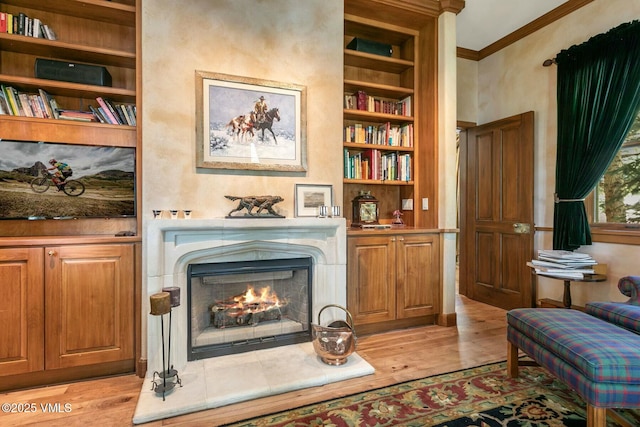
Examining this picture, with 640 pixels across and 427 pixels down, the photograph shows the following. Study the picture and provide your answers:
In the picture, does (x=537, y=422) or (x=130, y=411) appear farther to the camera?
(x=130, y=411)

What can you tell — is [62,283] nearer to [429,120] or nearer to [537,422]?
[537,422]

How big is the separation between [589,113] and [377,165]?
2019 mm

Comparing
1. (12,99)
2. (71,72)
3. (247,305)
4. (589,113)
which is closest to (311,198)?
(247,305)

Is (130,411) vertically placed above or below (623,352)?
below

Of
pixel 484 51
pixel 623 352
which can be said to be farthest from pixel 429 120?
pixel 623 352

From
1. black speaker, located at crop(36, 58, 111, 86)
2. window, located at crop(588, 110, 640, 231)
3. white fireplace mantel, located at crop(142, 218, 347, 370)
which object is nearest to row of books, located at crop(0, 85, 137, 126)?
black speaker, located at crop(36, 58, 111, 86)

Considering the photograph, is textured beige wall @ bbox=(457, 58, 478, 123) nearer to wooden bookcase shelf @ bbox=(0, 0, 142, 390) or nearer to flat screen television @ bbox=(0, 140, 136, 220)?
wooden bookcase shelf @ bbox=(0, 0, 142, 390)

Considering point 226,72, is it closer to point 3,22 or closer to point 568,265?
point 3,22

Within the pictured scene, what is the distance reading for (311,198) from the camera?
9.56 ft

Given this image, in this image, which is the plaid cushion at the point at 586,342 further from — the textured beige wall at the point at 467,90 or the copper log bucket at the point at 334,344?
the textured beige wall at the point at 467,90

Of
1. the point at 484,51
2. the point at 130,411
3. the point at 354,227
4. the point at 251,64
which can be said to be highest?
the point at 484,51

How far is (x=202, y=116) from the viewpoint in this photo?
2.60 meters

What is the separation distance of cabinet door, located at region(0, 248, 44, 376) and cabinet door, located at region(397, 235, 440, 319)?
285 cm

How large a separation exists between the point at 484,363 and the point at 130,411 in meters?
2.49
